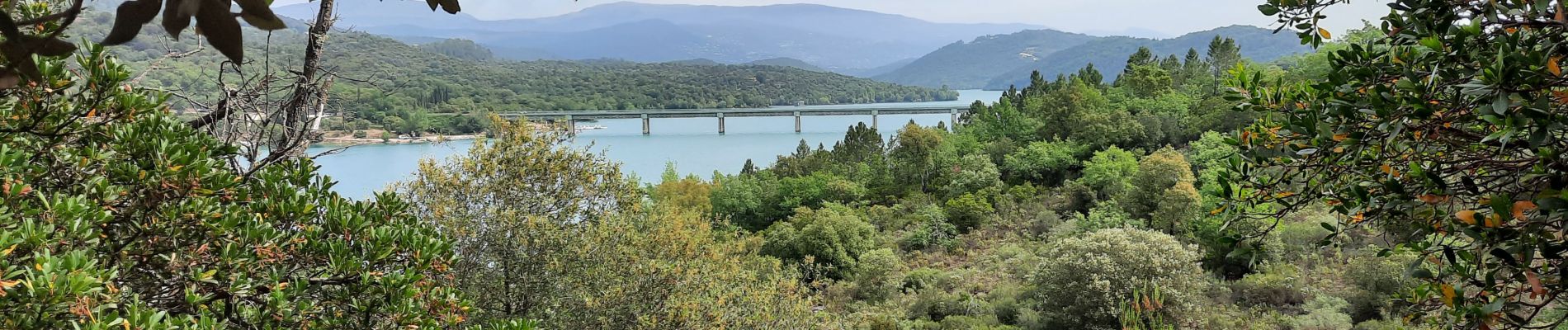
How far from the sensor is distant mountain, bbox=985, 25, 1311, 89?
64250 millimetres

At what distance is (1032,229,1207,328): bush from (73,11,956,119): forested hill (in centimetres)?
686

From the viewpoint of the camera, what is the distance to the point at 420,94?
16688 mm

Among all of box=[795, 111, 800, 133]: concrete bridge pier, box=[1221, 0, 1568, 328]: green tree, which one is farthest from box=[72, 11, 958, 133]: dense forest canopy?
box=[795, 111, 800, 133]: concrete bridge pier

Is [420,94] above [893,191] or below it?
above

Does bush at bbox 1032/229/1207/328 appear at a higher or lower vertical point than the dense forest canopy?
lower

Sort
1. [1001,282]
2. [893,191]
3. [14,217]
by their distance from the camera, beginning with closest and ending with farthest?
[14,217] → [1001,282] → [893,191]

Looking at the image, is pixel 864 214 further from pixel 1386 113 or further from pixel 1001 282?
pixel 1386 113

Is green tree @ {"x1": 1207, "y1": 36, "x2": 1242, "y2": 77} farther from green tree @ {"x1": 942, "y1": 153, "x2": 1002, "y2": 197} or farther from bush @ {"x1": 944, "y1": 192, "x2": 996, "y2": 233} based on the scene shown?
bush @ {"x1": 944, "y1": 192, "x2": 996, "y2": 233}

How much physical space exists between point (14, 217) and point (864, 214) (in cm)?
1859

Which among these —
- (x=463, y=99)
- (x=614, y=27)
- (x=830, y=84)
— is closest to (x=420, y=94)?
(x=463, y=99)

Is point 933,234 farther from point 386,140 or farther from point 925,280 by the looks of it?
point 386,140

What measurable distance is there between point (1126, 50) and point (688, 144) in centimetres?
4660

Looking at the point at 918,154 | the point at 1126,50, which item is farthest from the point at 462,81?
the point at 1126,50

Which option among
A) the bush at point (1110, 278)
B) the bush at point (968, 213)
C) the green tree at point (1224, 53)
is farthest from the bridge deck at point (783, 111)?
the bush at point (1110, 278)
